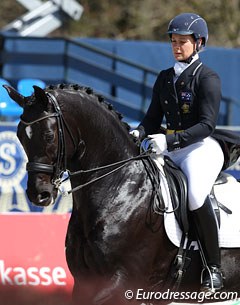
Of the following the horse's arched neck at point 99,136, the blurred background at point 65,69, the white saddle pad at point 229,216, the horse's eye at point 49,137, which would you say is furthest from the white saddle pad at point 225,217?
the blurred background at point 65,69

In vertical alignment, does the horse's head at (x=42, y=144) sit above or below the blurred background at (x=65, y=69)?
above

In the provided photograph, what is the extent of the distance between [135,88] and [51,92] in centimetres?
977

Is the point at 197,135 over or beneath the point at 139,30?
over

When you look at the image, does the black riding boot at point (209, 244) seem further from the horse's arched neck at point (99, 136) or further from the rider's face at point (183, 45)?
the rider's face at point (183, 45)

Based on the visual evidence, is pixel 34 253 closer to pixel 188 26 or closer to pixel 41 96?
pixel 41 96

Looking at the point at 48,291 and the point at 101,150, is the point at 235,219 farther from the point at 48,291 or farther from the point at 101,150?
the point at 48,291

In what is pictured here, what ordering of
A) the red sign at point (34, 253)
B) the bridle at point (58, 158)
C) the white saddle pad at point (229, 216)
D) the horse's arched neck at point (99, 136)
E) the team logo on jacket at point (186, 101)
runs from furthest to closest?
1. the red sign at point (34, 253)
2. the white saddle pad at point (229, 216)
3. the team logo on jacket at point (186, 101)
4. the horse's arched neck at point (99, 136)
5. the bridle at point (58, 158)

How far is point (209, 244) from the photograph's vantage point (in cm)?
544

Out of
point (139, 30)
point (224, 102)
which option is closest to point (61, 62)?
point (224, 102)

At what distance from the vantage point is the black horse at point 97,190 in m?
5.04

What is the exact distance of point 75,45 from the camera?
14758 millimetres

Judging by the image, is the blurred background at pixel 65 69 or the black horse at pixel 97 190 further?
the blurred background at pixel 65 69

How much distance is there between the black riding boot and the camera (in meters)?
5.41

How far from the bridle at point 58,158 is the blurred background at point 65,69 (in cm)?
141
